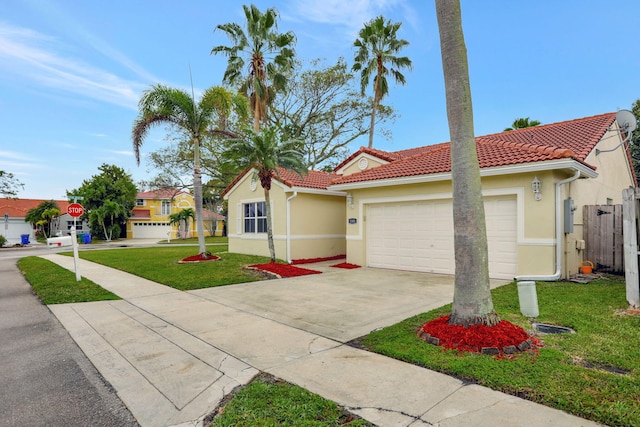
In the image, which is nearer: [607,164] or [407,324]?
[407,324]

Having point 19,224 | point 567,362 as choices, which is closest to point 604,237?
point 567,362

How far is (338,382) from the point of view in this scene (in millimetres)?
3488

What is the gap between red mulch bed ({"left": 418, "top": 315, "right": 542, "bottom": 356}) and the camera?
4020mm

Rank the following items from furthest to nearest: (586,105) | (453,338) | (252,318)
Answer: (586,105) < (252,318) < (453,338)

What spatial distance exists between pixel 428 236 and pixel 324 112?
67.9 feet

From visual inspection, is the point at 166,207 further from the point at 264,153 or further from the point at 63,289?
the point at 63,289

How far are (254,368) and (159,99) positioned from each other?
1285cm

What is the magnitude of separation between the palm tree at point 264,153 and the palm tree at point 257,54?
7.10 metres

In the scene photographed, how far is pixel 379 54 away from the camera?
21.5 metres

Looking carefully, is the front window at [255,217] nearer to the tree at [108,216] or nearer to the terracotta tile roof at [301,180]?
the terracotta tile roof at [301,180]

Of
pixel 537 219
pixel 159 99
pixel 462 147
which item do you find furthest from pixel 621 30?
pixel 159 99

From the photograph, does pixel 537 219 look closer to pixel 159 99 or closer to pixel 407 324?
pixel 407 324

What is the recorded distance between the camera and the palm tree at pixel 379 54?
21.1m

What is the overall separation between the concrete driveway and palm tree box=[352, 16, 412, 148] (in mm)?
15208
